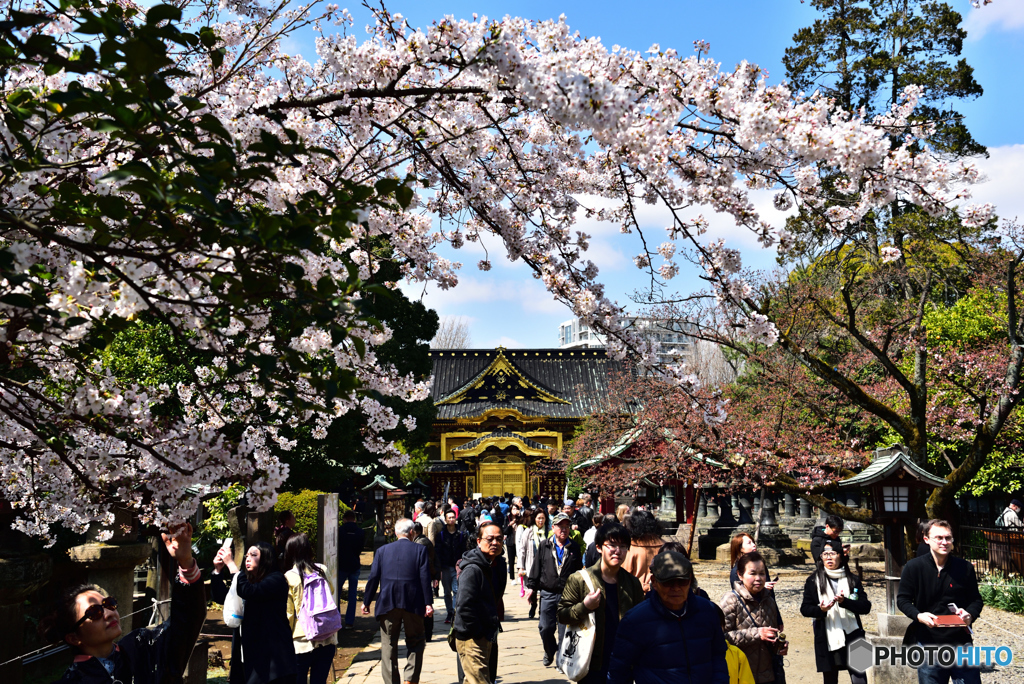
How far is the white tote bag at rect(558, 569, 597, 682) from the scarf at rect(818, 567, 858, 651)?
2140mm

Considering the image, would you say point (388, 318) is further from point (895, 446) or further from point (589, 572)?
point (589, 572)

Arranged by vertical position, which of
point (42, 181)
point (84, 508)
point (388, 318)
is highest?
point (388, 318)

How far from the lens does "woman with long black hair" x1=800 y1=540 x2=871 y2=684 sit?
5898 mm

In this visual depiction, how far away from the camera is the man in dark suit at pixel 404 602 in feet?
22.6

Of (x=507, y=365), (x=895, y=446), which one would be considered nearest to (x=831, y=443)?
(x=895, y=446)

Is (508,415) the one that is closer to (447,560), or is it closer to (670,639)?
(447,560)

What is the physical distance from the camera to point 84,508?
15.2 ft

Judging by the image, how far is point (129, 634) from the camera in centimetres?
383

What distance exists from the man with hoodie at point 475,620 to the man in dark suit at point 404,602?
30.7 inches

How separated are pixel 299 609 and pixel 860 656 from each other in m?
4.30

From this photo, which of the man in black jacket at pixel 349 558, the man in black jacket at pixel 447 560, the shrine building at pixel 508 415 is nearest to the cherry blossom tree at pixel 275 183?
the man in black jacket at pixel 447 560

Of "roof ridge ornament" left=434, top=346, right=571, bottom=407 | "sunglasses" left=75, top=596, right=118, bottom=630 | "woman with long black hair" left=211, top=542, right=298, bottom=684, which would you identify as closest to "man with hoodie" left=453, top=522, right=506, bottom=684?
"woman with long black hair" left=211, top=542, right=298, bottom=684

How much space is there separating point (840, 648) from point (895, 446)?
5.89 metres

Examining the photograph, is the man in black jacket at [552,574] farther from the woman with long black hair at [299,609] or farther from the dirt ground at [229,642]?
the dirt ground at [229,642]
